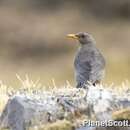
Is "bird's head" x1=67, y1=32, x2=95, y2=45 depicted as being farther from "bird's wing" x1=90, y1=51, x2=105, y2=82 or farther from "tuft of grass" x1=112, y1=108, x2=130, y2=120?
"tuft of grass" x1=112, y1=108, x2=130, y2=120

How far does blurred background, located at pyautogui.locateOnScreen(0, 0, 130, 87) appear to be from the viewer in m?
33.7

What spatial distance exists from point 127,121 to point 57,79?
58.7 ft

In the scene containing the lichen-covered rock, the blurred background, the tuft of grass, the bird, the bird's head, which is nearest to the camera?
the tuft of grass

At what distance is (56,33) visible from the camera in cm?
4144

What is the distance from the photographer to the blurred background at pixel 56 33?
33656mm

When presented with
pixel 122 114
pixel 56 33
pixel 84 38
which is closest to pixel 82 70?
pixel 84 38

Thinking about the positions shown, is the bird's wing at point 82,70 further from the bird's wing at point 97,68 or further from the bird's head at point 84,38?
the bird's head at point 84,38

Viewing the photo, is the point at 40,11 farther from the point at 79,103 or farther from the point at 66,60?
the point at 79,103

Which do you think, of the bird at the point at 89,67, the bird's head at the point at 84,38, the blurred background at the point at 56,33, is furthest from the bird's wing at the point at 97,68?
the blurred background at the point at 56,33

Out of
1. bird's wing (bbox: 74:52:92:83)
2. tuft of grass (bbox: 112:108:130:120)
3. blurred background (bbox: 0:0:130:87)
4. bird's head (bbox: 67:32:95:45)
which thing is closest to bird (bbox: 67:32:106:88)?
bird's wing (bbox: 74:52:92:83)

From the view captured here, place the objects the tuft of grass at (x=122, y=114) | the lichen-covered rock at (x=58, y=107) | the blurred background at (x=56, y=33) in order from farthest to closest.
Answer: the blurred background at (x=56, y=33), the lichen-covered rock at (x=58, y=107), the tuft of grass at (x=122, y=114)

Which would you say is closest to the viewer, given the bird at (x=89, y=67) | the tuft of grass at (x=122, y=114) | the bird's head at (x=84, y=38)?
the tuft of grass at (x=122, y=114)

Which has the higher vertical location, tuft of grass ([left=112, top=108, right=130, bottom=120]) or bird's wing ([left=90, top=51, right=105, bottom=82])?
bird's wing ([left=90, top=51, right=105, bottom=82])

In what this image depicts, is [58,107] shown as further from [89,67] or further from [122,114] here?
[89,67]
